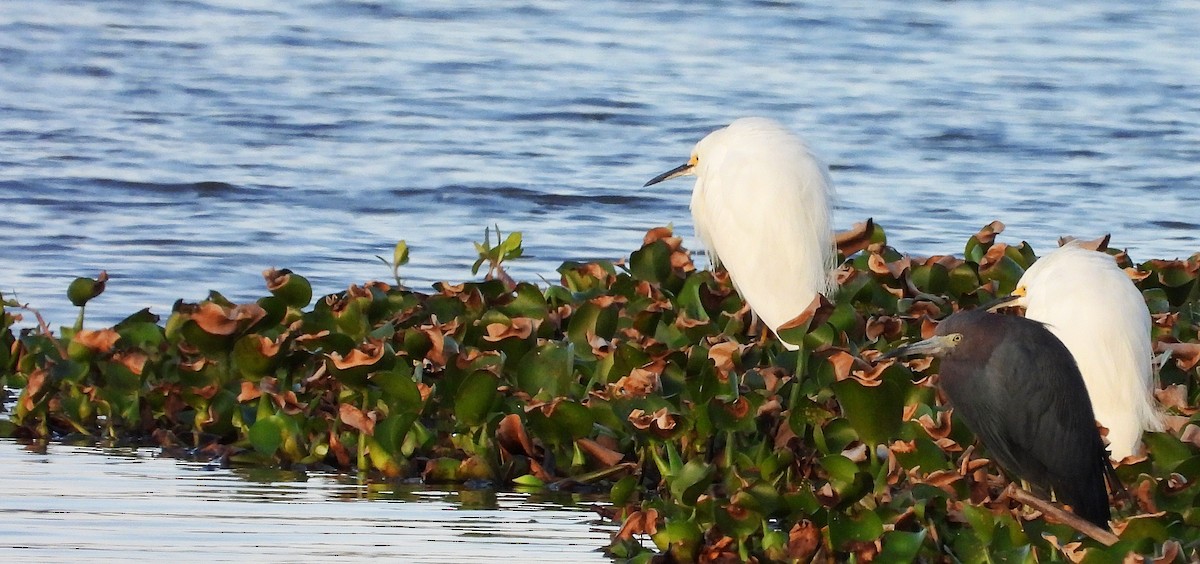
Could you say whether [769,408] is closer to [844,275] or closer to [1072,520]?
[1072,520]

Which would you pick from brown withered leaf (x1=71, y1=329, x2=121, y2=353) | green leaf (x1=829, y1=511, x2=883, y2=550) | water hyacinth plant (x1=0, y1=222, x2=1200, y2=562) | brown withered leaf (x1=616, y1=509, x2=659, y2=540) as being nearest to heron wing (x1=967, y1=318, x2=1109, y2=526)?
water hyacinth plant (x1=0, y1=222, x2=1200, y2=562)

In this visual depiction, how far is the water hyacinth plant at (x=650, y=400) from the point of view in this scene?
13.7ft

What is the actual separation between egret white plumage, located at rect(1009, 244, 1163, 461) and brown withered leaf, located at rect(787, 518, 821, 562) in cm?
99

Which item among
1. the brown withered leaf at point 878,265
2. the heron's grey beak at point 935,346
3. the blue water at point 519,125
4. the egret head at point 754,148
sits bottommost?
the blue water at point 519,125

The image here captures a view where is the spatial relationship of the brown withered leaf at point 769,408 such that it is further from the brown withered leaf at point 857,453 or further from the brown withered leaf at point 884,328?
the brown withered leaf at point 884,328

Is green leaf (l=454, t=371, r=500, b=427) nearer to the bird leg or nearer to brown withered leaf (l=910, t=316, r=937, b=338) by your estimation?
brown withered leaf (l=910, t=316, r=937, b=338)

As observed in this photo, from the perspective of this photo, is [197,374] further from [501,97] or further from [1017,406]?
[501,97]

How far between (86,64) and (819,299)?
31.3 feet

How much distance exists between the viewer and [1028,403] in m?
4.35

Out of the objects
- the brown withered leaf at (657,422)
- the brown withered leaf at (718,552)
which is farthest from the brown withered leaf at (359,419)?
the brown withered leaf at (718,552)

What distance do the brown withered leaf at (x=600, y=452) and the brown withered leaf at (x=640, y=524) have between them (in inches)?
24.8

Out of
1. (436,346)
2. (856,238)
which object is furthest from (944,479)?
(856,238)

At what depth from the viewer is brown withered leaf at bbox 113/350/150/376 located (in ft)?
17.7

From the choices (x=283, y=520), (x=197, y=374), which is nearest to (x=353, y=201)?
(x=197, y=374)
